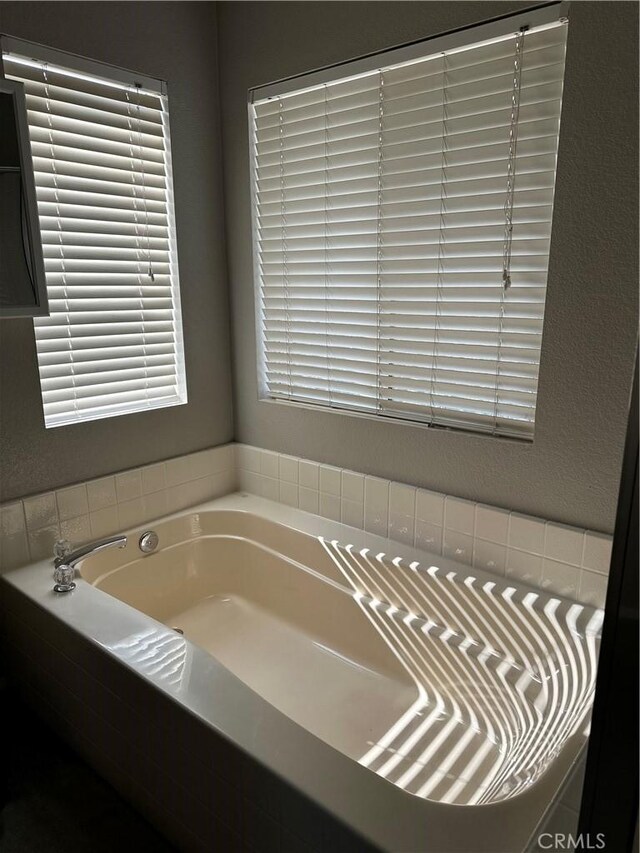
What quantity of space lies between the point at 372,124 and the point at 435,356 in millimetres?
810

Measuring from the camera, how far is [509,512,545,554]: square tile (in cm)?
176

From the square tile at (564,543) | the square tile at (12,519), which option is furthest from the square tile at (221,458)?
the square tile at (564,543)

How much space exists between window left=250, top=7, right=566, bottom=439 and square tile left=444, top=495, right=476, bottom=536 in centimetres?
26

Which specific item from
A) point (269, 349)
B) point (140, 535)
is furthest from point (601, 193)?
point (140, 535)

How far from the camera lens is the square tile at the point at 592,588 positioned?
5.47ft

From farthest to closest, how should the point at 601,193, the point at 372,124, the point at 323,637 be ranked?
1. the point at 323,637
2. the point at 372,124
3. the point at 601,193

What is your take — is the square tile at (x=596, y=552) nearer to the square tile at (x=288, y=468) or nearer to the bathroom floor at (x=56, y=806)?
the square tile at (x=288, y=468)

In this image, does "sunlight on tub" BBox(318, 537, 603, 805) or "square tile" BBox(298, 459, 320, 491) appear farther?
"square tile" BBox(298, 459, 320, 491)

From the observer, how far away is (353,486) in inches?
87.0

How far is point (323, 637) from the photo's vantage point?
2.16 metres

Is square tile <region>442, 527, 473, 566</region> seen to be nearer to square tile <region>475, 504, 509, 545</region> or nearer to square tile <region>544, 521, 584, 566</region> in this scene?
square tile <region>475, 504, 509, 545</region>

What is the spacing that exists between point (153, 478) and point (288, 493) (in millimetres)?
562

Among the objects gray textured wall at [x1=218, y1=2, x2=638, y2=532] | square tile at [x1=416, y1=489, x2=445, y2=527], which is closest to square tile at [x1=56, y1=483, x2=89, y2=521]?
gray textured wall at [x1=218, y1=2, x2=638, y2=532]

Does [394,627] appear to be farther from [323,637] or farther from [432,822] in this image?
[432,822]
